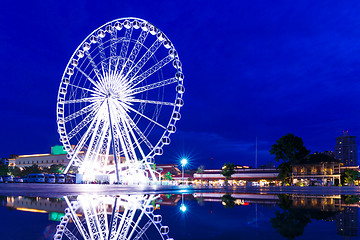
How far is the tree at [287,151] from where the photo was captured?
245ft

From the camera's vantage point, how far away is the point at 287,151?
7525 centimetres

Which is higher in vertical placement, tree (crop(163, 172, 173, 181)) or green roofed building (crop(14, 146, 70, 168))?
green roofed building (crop(14, 146, 70, 168))

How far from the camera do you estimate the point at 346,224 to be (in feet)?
24.4

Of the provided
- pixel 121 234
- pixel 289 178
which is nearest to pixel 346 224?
pixel 121 234

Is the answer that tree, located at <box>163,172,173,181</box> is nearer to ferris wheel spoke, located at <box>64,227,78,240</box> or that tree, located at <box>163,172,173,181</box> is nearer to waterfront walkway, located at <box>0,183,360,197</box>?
waterfront walkway, located at <box>0,183,360,197</box>

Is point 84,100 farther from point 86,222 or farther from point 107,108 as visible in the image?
point 86,222

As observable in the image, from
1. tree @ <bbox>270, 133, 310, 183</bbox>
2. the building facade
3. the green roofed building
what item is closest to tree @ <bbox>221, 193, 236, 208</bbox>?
tree @ <bbox>270, 133, 310, 183</bbox>

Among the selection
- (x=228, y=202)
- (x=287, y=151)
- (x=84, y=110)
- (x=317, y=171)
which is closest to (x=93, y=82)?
(x=84, y=110)

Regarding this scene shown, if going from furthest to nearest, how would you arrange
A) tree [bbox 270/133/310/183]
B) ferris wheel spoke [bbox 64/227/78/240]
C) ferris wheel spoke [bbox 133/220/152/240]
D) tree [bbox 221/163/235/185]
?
tree [bbox 221/163/235/185] < tree [bbox 270/133/310/183] < ferris wheel spoke [bbox 133/220/152/240] < ferris wheel spoke [bbox 64/227/78/240]

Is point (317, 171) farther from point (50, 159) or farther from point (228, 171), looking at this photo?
point (50, 159)

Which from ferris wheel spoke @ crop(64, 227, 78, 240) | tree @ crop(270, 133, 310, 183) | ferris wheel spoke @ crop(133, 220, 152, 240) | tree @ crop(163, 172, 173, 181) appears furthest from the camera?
tree @ crop(163, 172, 173, 181)

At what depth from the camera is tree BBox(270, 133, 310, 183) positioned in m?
74.8

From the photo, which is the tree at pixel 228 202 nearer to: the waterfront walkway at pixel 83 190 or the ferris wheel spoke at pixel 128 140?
the waterfront walkway at pixel 83 190

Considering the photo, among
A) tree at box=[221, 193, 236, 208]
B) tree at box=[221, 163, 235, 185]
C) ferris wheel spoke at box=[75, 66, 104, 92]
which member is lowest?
tree at box=[221, 163, 235, 185]
